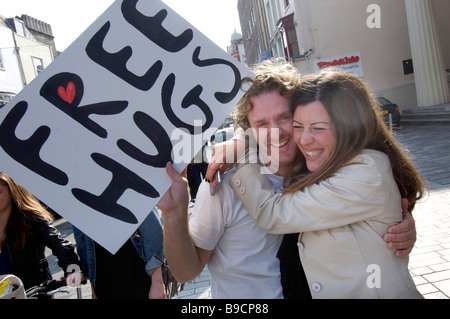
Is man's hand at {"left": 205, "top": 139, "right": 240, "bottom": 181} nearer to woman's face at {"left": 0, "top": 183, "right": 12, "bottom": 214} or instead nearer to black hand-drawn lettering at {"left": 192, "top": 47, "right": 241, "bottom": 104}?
black hand-drawn lettering at {"left": 192, "top": 47, "right": 241, "bottom": 104}

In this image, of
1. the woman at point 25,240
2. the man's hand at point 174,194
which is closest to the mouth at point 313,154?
the man's hand at point 174,194

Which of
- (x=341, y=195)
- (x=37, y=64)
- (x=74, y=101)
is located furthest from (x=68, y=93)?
(x=37, y=64)

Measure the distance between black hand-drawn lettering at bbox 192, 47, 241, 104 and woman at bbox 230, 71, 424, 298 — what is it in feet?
0.99

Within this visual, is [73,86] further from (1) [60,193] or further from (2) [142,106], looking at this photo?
(1) [60,193]

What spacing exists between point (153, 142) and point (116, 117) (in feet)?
0.58

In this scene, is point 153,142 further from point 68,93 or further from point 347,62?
point 347,62

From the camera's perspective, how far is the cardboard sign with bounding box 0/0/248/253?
1.38 m

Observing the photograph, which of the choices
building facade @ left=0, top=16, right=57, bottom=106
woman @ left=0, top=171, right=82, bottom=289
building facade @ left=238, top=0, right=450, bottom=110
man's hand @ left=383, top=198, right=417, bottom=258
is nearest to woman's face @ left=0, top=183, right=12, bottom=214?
woman @ left=0, top=171, right=82, bottom=289

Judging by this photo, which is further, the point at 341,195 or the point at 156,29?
the point at 156,29

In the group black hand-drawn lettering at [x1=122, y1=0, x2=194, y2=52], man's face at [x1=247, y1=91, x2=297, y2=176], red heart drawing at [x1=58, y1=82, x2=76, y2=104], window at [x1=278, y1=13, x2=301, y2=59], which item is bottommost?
man's face at [x1=247, y1=91, x2=297, y2=176]

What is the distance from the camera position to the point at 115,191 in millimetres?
1424

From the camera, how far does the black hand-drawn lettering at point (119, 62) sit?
1.41 metres

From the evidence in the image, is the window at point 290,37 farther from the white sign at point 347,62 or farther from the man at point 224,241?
the man at point 224,241
